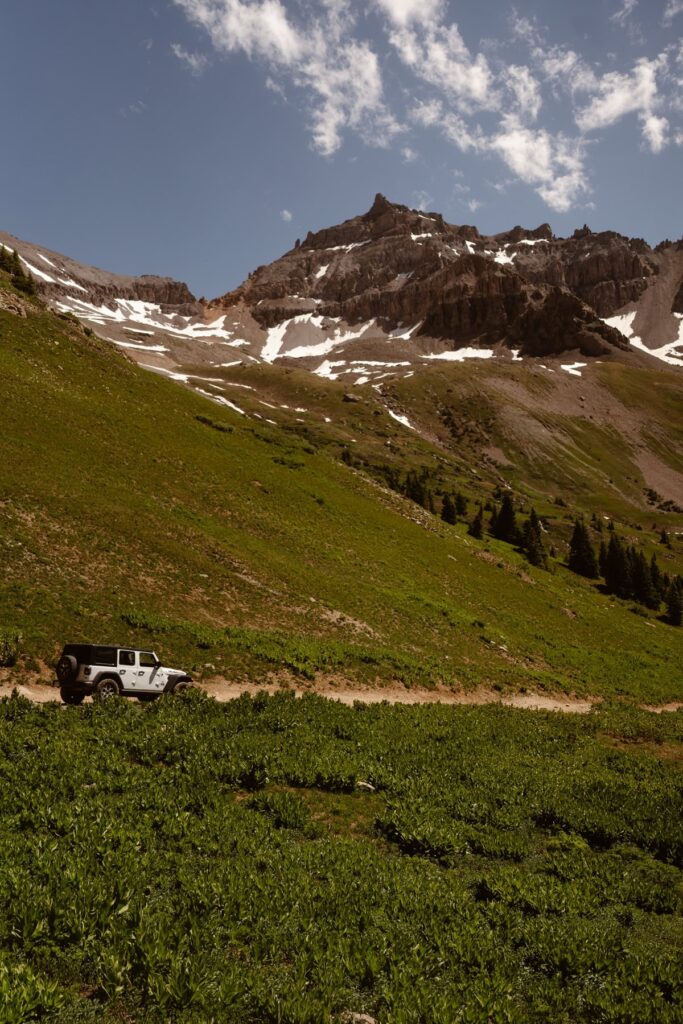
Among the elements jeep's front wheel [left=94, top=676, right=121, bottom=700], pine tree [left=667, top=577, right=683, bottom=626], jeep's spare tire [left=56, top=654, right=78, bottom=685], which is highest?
jeep's spare tire [left=56, top=654, right=78, bottom=685]

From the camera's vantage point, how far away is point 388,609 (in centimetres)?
3600

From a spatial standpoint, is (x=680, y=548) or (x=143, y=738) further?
(x=680, y=548)

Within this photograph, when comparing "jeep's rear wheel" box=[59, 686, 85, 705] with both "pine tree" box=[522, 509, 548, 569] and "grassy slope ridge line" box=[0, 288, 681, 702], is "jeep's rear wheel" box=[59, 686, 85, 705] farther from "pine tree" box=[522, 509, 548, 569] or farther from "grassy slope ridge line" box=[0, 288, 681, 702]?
"pine tree" box=[522, 509, 548, 569]

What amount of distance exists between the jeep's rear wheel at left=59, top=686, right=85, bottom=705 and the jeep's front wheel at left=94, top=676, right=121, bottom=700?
20.5 inches

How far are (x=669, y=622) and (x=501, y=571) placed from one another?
40869 mm

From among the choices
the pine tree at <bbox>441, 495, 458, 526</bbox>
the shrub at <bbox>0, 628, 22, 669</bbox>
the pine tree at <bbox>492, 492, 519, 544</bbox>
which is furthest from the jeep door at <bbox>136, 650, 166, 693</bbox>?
the pine tree at <bbox>492, 492, 519, 544</bbox>

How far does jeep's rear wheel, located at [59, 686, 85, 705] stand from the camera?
18203 mm

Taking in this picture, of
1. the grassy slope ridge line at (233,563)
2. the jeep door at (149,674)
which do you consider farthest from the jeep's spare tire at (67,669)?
the jeep door at (149,674)

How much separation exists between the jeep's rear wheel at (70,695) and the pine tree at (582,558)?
9278cm

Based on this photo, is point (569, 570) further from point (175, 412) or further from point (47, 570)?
point (47, 570)

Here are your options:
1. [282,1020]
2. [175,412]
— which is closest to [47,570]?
[282,1020]

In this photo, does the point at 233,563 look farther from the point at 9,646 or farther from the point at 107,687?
the point at 9,646

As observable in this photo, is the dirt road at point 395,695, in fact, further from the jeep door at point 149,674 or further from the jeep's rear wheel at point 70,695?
the jeep door at point 149,674

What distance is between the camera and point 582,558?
320 feet
